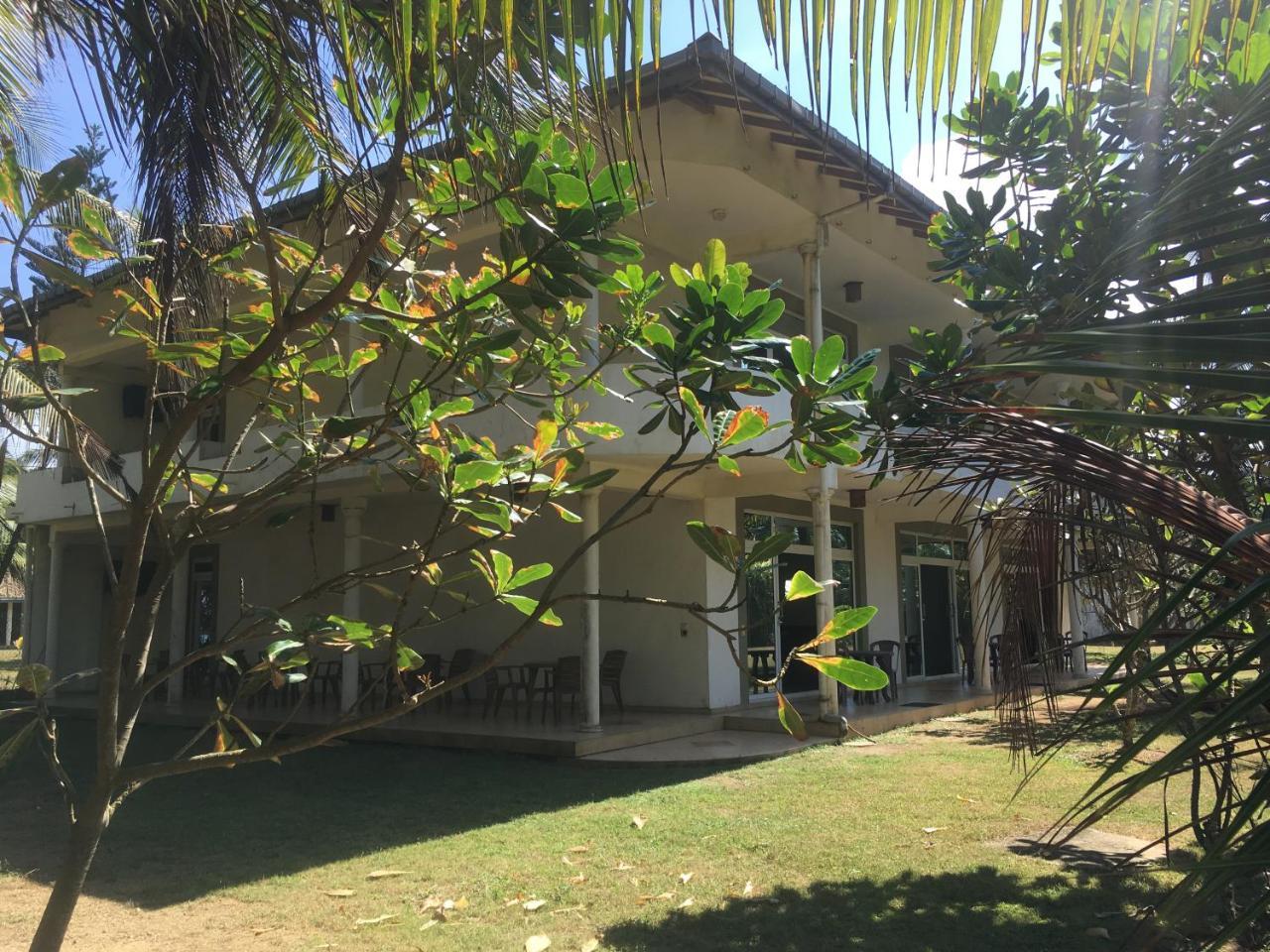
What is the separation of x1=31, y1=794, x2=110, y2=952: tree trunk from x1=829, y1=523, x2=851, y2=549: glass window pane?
44.1ft

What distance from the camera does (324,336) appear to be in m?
2.92

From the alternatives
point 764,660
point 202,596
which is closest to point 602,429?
point 764,660

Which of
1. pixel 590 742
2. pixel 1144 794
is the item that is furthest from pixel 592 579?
pixel 1144 794

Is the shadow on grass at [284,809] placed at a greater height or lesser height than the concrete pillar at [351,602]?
lesser

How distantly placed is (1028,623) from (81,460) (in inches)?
129

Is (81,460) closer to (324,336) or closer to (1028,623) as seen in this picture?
(324,336)

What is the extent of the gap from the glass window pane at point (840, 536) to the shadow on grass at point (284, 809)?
6.76 metres

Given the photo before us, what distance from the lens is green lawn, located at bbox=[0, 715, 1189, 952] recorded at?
4.66 meters

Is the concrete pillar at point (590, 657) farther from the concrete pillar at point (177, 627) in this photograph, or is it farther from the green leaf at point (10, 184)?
the green leaf at point (10, 184)

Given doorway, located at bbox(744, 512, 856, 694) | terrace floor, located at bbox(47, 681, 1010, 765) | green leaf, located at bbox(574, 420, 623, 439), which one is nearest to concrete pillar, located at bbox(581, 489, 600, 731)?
terrace floor, located at bbox(47, 681, 1010, 765)

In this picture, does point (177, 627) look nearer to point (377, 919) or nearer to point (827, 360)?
point (377, 919)

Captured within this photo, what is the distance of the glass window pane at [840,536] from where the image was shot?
1525 cm

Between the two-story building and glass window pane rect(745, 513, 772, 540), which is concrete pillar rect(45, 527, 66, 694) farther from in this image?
glass window pane rect(745, 513, 772, 540)

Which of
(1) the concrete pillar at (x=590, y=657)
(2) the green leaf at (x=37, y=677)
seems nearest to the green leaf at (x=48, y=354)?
(2) the green leaf at (x=37, y=677)
